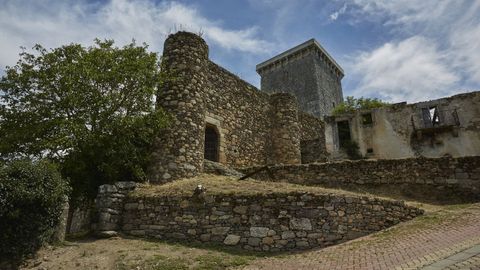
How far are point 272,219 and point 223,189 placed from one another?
186 centimetres

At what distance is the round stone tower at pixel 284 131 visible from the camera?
719 inches

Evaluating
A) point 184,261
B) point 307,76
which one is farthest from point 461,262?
point 307,76

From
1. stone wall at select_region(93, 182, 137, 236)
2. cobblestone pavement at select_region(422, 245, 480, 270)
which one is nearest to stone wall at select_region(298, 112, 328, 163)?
stone wall at select_region(93, 182, 137, 236)

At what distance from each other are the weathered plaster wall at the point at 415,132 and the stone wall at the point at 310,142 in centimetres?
108

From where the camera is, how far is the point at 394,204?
31.2ft

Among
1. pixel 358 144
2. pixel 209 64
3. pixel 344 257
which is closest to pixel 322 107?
pixel 358 144

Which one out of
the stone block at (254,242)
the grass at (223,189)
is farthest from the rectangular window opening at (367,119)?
the stone block at (254,242)

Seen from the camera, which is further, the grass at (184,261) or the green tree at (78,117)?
the green tree at (78,117)

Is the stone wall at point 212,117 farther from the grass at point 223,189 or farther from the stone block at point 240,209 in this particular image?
the stone block at point 240,209

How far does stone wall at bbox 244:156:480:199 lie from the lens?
12344 millimetres

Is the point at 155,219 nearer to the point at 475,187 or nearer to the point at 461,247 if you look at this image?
the point at 461,247

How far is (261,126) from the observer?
1809 cm

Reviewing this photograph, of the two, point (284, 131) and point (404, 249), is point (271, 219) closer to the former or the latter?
point (404, 249)

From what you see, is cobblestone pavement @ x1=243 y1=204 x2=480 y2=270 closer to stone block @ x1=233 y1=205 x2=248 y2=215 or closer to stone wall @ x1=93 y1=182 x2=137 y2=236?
→ stone block @ x1=233 y1=205 x2=248 y2=215
